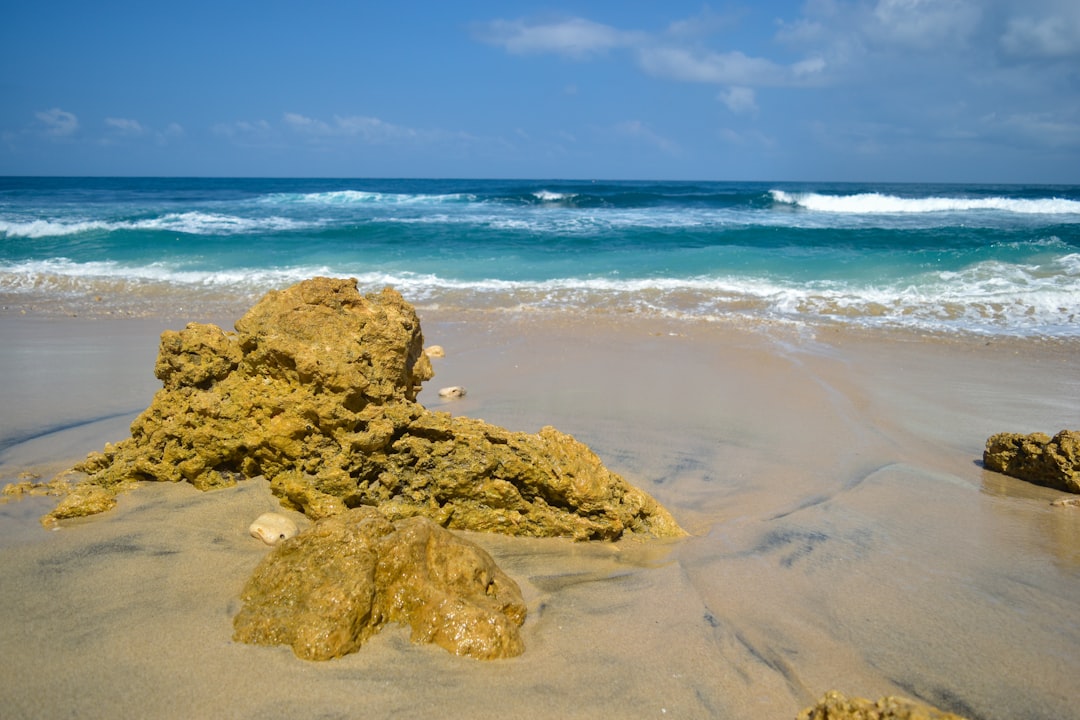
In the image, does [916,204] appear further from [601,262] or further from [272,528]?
[272,528]

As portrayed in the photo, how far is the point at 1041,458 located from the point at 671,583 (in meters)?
2.73

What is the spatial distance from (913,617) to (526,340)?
5.62 m

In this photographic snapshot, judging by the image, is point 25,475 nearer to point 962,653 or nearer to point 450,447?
point 450,447

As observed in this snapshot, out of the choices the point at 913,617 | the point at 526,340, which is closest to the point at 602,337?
the point at 526,340

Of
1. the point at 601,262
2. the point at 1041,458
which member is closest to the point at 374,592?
the point at 1041,458

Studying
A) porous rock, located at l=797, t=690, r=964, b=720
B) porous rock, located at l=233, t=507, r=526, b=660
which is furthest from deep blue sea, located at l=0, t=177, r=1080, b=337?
porous rock, located at l=797, t=690, r=964, b=720

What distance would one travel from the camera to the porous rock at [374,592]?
241 cm

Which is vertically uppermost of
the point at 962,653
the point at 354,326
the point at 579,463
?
the point at 354,326

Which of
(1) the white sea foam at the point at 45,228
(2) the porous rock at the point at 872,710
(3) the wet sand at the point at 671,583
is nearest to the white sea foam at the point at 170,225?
(1) the white sea foam at the point at 45,228

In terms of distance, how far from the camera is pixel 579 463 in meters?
3.43

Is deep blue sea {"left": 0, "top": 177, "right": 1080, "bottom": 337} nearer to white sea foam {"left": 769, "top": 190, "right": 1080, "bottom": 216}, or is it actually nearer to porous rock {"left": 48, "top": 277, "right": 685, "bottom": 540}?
white sea foam {"left": 769, "top": 190, "right": 1080, "bottom": 216}

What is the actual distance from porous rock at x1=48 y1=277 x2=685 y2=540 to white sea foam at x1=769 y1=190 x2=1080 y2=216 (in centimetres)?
3049

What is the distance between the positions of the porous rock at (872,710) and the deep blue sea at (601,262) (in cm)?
803

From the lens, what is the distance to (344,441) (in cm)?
328
